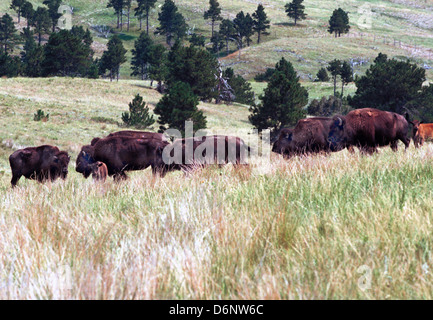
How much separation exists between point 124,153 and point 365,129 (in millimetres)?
4948

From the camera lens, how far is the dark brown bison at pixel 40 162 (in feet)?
32.3

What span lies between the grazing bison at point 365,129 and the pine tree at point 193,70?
4575 centimetres

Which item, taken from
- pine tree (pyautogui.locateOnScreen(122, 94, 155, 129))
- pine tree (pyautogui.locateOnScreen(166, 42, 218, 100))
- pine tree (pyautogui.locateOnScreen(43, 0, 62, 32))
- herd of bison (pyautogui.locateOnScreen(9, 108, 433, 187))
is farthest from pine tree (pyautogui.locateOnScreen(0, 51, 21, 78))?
pine tree (pyautogui.locateOnScreen(43, 0, 62, 32))

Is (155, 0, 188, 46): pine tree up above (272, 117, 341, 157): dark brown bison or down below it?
above

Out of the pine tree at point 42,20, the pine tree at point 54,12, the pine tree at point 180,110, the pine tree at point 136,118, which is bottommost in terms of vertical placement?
the pine tree at point 136,118

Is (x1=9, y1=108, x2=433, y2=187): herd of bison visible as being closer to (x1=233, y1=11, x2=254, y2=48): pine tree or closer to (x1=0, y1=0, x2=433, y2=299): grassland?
(x1=0, y1=0, x2=433, y2=299): grassland

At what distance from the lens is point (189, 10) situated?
156 m

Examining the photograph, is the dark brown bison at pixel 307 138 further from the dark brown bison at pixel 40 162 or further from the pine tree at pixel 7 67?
the pine tree at pixel 7 67

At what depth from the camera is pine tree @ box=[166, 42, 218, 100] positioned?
53.7 meters

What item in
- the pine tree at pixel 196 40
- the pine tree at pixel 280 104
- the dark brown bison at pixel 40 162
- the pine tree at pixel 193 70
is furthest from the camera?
the pine tree at pixel 196 40

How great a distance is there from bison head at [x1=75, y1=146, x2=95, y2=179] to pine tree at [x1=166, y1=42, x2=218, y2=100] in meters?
45.0

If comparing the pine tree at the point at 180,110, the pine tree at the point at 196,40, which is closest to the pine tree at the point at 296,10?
the pine tree at the point at 196,40

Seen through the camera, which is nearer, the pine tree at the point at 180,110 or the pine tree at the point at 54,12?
the pine tree at the point at 180,110

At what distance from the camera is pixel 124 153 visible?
924 centimetres
